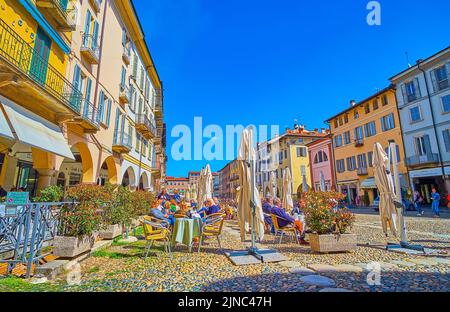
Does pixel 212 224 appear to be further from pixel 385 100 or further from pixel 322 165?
pixel 322 165

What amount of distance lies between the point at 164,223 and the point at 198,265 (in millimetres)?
1853

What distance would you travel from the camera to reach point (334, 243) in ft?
18.6

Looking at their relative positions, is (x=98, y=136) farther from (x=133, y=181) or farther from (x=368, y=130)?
(x=368, y=130)

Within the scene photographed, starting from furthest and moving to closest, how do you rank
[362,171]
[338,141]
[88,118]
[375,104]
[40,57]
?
1. [338,141]
2. [362,171]
3. [375,104]
4. [88,118]
5. [40,57]

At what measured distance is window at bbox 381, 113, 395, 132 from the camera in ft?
86.2

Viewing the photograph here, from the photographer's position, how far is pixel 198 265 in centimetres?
496

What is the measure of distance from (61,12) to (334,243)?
11.6m

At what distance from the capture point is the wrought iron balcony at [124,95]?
15.9 metres

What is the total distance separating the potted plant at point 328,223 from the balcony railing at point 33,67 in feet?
27.0

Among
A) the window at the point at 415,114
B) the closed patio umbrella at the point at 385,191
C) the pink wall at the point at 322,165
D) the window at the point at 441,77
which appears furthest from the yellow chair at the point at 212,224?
the pink wall at the point at 322,165

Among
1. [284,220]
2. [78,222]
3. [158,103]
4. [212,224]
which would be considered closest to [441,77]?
[284,220]

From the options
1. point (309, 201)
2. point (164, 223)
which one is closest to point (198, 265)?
point (164, 223)

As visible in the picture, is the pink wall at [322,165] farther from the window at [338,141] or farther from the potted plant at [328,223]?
the potted plant at [328,223]

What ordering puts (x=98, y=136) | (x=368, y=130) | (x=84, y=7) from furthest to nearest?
(x=368, y=130) → (x=98, y=136) → (x=84, y=7)
